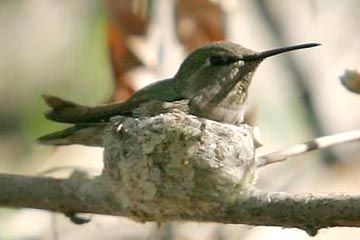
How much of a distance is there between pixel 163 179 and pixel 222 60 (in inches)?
25.8

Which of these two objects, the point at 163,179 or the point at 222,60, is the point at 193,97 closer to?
the point at 222,60

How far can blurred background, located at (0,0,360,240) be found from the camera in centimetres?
443

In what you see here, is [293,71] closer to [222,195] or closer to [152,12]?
[152,12]

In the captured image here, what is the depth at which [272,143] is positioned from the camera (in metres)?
6.17

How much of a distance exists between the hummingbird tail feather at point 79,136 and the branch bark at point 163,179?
0.09 meters

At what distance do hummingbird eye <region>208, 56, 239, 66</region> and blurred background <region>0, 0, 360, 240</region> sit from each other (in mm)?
154

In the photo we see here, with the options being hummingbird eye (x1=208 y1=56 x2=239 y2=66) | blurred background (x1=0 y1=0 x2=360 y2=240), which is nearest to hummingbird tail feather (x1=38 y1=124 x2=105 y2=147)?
blurred background (x1=0 y1=0 x2=360 y2=240)

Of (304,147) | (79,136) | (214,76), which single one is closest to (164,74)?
(214,76)

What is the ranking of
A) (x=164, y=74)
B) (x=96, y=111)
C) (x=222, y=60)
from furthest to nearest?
(x=164, y=74) < (x=222, y=60) < (x=96, y=111)

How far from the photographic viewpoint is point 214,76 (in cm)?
432

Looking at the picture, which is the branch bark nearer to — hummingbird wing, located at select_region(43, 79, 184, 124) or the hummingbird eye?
hummingbird wing, located at select_region(43, 79, 184, 124)

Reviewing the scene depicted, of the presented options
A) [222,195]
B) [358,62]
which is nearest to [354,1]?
[358,62]

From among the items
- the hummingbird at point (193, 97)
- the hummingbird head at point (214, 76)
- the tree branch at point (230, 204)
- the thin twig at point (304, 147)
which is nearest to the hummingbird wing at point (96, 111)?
the hummingbird at point (193, 97)

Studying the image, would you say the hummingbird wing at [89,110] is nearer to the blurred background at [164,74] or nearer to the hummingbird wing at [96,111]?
the hummingbird wing at [96,111]
